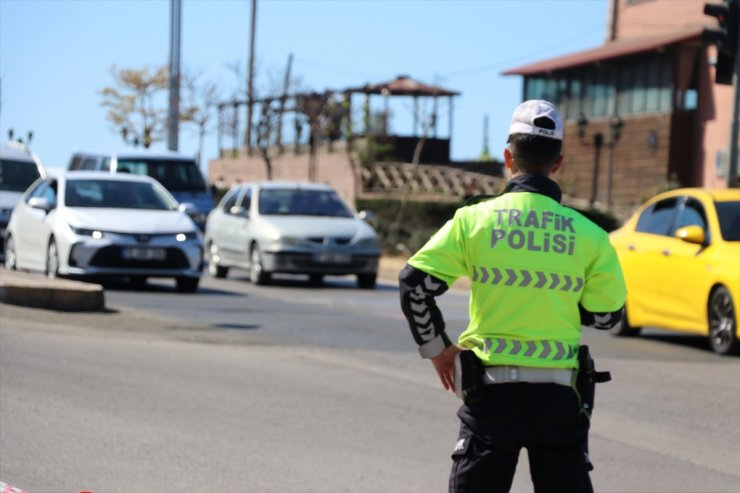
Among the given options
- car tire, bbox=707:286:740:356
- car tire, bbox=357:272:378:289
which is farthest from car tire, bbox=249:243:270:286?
car tire, bbox=707:286:740:356

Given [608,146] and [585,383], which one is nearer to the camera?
[585,383]

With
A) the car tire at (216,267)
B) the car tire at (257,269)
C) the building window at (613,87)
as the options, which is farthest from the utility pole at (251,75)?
the car tire at (257,269)

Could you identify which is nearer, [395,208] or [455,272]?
[455,272]

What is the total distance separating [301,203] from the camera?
23.5 m

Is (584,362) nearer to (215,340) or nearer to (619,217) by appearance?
(215,340)

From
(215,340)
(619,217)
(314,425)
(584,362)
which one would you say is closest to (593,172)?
(619,217)

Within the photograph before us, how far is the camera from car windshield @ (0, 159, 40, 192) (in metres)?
25.8

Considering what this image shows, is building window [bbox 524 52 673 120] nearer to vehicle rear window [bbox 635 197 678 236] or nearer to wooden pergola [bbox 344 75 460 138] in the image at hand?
wooden pergola [bbox 344 75 460 138]

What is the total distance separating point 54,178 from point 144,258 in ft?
7.78

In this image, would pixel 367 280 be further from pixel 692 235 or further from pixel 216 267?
pixel 692 235

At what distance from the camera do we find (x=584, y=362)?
441 centimetres

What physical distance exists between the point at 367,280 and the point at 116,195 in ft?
13.5

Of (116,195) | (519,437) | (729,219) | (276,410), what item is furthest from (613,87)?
(519,437)

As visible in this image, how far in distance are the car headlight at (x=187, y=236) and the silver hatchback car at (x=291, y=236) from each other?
8.43ft
